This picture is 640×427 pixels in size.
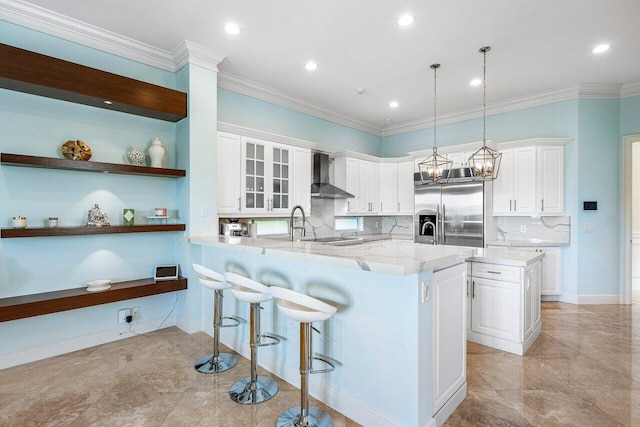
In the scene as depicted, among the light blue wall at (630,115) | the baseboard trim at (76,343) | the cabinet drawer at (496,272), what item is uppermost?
the light blue wall at (630,115)

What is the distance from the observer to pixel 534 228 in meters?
5.01

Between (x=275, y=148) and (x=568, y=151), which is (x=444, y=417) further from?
(x=568, y=151)

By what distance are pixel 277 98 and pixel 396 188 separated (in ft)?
9.24

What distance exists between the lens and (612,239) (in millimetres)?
4629

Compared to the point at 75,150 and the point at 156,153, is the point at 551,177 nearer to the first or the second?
the point at 156,153

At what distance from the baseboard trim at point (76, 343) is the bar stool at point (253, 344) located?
163cm

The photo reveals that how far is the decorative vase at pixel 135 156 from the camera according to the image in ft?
10.8

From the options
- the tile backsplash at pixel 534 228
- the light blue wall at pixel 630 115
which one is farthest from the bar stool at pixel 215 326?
the light blue wall at pixel 630 115

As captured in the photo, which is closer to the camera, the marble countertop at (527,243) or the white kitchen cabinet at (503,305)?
the white kitchen cabinet at (503,305)

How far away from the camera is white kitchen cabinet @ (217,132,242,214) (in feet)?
12.4

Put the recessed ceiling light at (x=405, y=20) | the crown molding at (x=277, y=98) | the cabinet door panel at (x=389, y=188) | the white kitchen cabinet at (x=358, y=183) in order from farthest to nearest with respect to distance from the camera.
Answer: the cabinet door panel at (x=389, y=188)
the white kitchen cabinet at (x=358, y=183)
the crown molding at (x=277, y=98)
the recessed ceiling light at (x=405, y=20)

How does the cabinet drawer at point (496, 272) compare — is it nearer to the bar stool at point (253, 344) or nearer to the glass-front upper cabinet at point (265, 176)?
the bar stool at point (253, 344)

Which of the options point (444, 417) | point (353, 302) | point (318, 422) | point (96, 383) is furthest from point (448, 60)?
point (96, 383)

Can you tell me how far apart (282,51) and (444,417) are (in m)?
3.65
